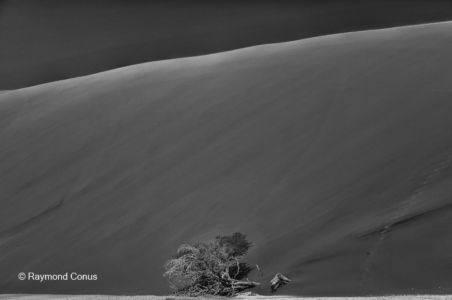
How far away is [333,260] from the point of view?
1316 centimetres

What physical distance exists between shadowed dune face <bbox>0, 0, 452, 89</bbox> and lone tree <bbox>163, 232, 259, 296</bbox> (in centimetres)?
1027

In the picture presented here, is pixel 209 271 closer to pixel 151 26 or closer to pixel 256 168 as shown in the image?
pixel 256 168

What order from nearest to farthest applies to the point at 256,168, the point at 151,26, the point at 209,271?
the point at 209,271 → the point at 256,168 → the point at 151,26

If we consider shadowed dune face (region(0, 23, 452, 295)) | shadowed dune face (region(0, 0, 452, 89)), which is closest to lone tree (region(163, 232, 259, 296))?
shadowed dune face (region(0, 23, 452, 295))

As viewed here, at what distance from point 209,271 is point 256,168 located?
366 cm

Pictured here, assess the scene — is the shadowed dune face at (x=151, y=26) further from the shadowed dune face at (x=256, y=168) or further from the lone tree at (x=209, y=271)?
the lone tree at (x=209, y=271)

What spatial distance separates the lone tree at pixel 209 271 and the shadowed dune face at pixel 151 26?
10274 millimetres

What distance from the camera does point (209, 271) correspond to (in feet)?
43.4

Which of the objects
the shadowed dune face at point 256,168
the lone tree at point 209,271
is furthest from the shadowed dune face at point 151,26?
the lone tree at point 209,271

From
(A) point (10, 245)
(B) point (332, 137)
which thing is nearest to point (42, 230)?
(A) point (10, 245)

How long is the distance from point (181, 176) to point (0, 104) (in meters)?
8.47

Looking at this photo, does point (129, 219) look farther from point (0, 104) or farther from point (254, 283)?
point (0, 104)

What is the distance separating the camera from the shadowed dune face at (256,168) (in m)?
13.5

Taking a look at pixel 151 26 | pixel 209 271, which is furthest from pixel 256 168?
pixel 151 26
